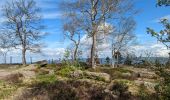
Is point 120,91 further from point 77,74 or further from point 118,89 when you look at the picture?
point 77,74

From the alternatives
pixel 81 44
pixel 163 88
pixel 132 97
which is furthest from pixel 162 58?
pixel 81 44

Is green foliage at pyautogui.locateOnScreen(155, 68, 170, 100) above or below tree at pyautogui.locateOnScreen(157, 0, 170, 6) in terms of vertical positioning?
below

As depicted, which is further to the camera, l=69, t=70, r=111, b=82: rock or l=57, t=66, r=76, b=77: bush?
l=57, t=66, r=76, b=77: bush

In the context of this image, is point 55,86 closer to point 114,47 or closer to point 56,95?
point 56,95

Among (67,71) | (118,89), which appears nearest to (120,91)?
(118,89)

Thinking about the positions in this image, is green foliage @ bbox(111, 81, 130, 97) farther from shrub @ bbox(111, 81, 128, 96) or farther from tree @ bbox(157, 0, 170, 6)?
tree @ bbox(157, 0, 170, 6)

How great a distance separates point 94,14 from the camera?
147ft

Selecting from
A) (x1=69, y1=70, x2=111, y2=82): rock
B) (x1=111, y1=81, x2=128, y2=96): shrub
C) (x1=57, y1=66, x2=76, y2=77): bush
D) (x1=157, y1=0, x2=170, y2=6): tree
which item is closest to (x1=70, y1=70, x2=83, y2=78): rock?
(x1=69, y1=70, x2=111, y2=82): rock

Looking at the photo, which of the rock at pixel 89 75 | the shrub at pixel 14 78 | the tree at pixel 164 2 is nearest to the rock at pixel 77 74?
the rock at pixel 89 75

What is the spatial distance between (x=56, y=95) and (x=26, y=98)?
41.2 inches

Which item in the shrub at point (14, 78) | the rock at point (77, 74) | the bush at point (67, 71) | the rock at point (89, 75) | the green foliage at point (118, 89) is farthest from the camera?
the bush at point (67, 71)

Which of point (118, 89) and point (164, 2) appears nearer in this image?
point (164, 2)

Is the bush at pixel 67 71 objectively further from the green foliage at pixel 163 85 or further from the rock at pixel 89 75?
the green foliage at pixel 163 85

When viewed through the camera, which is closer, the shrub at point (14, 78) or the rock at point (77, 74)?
the shrub at point (14, 78)
